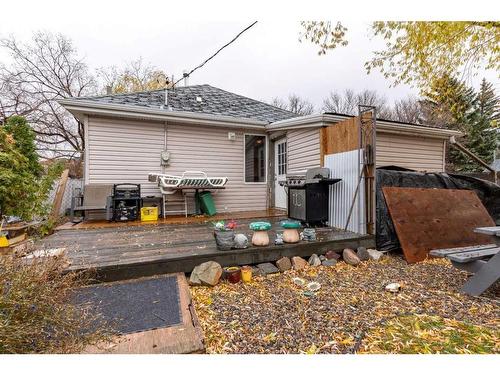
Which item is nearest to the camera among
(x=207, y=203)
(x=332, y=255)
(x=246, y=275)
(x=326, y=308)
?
(x=326, y=308)

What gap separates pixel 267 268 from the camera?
10.2 feet

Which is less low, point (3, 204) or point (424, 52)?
point (424, 52)

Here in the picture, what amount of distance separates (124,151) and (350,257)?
17.5 ft

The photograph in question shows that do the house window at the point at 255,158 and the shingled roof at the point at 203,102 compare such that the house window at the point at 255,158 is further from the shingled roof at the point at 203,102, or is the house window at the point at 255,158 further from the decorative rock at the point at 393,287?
the decorative rock at the point at 393,287

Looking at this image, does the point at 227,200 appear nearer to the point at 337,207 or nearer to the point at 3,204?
the point at 337,207

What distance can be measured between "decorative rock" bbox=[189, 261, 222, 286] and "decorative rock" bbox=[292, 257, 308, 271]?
3.35ft

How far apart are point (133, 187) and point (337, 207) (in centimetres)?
469

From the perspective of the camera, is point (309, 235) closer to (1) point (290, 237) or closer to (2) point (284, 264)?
(1) point (290, 237)

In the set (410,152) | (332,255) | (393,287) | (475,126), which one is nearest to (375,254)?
(332,255)

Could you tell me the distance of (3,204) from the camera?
4555 mm

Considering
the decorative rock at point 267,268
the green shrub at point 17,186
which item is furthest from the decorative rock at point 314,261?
the green shrub at point 17,186

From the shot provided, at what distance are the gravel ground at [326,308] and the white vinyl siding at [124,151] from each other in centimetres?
423

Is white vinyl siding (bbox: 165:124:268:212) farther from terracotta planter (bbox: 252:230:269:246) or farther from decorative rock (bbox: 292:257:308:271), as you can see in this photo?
decorative rock (bbox: 292:257:308:271)
